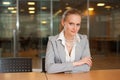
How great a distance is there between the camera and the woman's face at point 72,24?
9.10 feet

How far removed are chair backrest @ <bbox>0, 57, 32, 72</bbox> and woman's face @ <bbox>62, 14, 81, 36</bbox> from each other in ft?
1.76

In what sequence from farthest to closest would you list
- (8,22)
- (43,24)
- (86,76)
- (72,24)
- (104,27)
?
(104,27) → (43,24) → (8,22) → (72,24) → (86,76)

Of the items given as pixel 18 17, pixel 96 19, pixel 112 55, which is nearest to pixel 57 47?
pixel 18 17

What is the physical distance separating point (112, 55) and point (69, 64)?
304 inches

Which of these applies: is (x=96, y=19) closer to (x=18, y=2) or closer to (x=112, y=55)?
(x=112, y=55)

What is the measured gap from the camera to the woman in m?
2.75

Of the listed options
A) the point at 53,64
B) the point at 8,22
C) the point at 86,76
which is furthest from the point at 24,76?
the point at 8,22

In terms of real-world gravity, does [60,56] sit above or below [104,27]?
above

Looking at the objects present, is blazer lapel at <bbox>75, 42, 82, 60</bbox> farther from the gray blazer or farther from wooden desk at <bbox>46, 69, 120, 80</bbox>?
wooden desk at <bbox>46, 69, 120, 80</bbox>

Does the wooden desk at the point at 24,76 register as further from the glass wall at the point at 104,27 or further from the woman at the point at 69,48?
the glass wall at the point at 104,27

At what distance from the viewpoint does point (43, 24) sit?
9078mm

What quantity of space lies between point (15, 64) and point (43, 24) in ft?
20.2

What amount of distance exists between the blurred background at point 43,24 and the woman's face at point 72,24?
5865mm

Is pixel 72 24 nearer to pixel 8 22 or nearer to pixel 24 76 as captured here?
pixel 24 76
